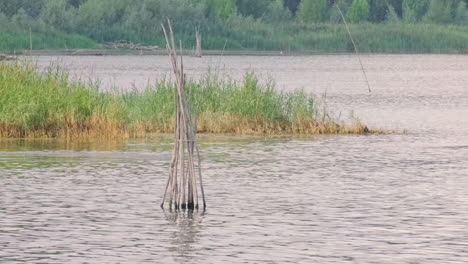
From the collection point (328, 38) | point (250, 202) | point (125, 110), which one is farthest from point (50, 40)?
point (250, 202)

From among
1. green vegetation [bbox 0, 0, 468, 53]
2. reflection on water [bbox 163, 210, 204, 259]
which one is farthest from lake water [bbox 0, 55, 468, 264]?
green vegetation [bbox 0, 0, 468, 53]

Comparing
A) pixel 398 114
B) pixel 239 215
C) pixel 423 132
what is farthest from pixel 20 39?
pixel 239 215

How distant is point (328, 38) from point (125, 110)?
9673 cm

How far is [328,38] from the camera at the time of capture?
130 metres

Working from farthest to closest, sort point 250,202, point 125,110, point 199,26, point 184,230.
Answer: point 199,26, point 125,110, point 250,202, point 184,230

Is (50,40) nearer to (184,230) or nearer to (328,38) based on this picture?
(328,38)

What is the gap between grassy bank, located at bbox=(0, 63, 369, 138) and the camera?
108 feet

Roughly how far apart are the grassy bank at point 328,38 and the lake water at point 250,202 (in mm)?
89356

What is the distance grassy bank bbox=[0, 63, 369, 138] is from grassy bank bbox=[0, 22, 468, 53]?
8853 cm

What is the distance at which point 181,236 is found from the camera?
18453 millimetres

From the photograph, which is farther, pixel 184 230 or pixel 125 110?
pixel 125 110

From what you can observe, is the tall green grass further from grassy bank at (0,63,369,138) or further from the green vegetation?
grassy bank at (0,63,369,138)

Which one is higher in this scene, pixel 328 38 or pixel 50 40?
pixel 50 40

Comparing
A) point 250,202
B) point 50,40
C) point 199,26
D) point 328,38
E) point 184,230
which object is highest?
point 184,230
